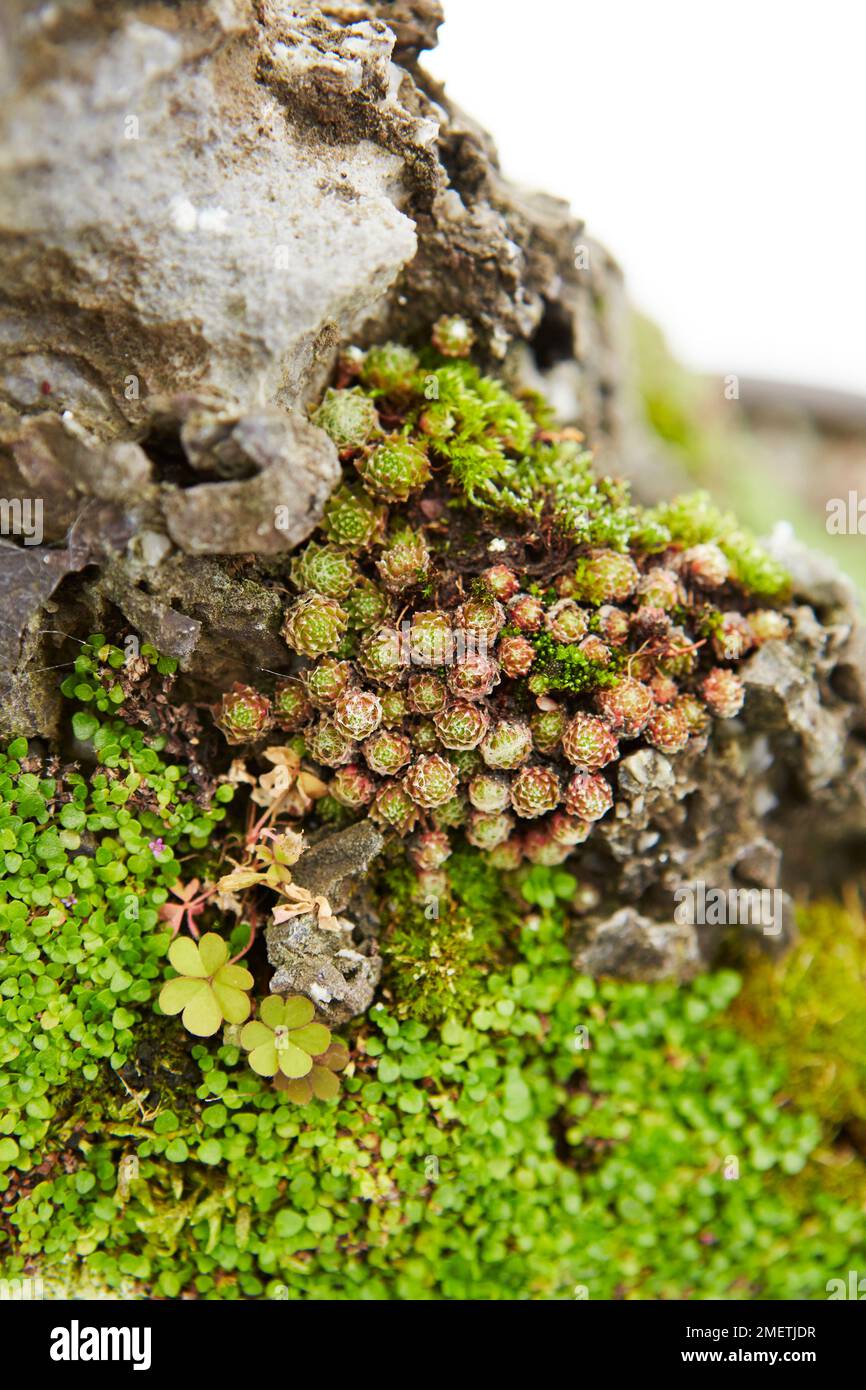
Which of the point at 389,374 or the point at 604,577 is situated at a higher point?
the point at 389,374

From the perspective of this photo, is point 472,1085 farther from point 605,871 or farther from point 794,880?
point 794,880

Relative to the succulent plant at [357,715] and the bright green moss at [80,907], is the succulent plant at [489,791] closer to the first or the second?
the succulent plant at [357,715]

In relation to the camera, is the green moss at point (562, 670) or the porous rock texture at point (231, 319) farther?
the green moss at point (562, 670)

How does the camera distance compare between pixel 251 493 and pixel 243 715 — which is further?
pixel 243 715

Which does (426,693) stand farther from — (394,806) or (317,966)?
(317,966)

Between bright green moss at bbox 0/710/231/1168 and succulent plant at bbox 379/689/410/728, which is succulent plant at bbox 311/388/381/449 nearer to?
succulent plant at bbox 379/689/410/728

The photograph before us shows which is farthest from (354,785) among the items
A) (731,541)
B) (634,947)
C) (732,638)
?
(731,541)

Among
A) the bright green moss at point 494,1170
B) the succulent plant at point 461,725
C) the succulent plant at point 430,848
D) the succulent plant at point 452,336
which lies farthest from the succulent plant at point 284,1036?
the succulent plant at point 452,336

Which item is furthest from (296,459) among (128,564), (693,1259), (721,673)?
(693,1259)
